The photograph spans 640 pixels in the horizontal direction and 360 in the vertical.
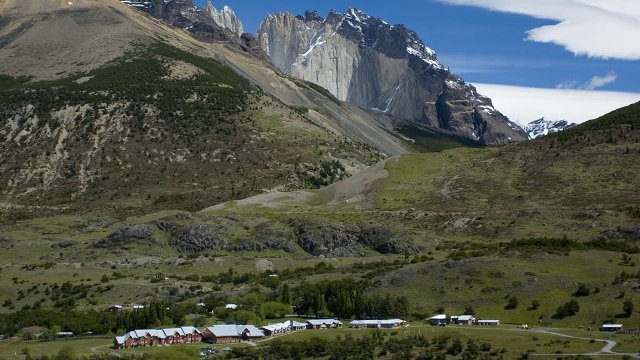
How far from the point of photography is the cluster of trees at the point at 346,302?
414ft

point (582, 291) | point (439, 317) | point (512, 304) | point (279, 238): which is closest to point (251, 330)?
point (439, 317)

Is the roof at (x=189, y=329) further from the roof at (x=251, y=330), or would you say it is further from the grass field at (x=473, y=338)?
the roof at (x=251, y=330)

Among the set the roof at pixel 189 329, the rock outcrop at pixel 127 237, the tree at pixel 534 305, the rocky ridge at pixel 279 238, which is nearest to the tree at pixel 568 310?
the tree at pixel 534 305

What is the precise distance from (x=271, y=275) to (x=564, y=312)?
185 feet

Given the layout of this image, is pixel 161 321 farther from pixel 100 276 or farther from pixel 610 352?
pixel 610 352

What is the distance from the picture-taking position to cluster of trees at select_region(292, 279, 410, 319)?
126 metres

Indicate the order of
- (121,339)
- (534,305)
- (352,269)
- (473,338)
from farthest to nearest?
(352,269) → (534,305) → (121,339) → (473,338)

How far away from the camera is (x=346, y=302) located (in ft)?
422

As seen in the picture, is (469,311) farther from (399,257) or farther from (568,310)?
(399,257)

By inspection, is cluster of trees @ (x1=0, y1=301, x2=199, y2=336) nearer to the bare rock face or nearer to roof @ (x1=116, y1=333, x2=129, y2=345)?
roof @ (x1=116, y1=333, x2=129, y2=345)

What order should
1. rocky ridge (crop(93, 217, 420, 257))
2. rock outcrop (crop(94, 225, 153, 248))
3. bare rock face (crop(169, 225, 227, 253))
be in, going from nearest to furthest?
rocky ridge (crop(93, 217, 420, 257)) → bare rock face (crop(169, 225, 227, 253)) → rock outcrop (crop(94, 225, 153, 248))

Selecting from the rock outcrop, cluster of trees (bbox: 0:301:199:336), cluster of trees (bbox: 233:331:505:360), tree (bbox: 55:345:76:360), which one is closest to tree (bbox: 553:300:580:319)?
cluster of trees (bbox: 233:331:505:360)

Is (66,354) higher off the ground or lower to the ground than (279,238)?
lower

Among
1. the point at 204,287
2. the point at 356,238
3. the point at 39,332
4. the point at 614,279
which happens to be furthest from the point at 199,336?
the point at 356,238
